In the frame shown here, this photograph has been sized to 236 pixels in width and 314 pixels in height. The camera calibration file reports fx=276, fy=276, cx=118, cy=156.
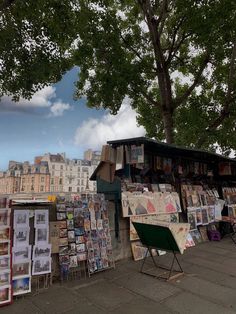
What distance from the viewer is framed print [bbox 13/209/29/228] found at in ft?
14.1

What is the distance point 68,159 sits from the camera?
142 meters

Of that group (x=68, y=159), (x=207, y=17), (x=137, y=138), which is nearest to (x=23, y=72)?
(x=137, y=138)

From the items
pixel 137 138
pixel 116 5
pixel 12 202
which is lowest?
pixel 12 202

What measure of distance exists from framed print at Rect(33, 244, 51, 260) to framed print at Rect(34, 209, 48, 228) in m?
0.33

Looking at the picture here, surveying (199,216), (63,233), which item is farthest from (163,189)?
(63,233)

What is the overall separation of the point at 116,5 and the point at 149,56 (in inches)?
120

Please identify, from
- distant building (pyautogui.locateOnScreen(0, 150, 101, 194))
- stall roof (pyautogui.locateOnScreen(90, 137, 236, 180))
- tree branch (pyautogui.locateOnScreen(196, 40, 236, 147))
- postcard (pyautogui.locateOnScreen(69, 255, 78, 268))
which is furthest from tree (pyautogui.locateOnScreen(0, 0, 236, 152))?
distant building (pyautogui.locateOnScreen(0, 150, 101, 194))

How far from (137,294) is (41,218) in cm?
197

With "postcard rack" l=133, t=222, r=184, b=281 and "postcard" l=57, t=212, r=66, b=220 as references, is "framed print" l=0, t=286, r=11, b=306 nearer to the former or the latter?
"postcard" l=57, t=212, r=66, b=220

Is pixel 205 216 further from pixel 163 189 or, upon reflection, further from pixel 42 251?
pixel 42 251

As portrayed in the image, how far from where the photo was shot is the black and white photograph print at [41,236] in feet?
14.8

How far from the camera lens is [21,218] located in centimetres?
437

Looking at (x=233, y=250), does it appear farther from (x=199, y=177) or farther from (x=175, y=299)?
(x=175, y=299)

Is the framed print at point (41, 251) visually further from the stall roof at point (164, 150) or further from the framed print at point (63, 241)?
the stall roof at point (164, 150)
